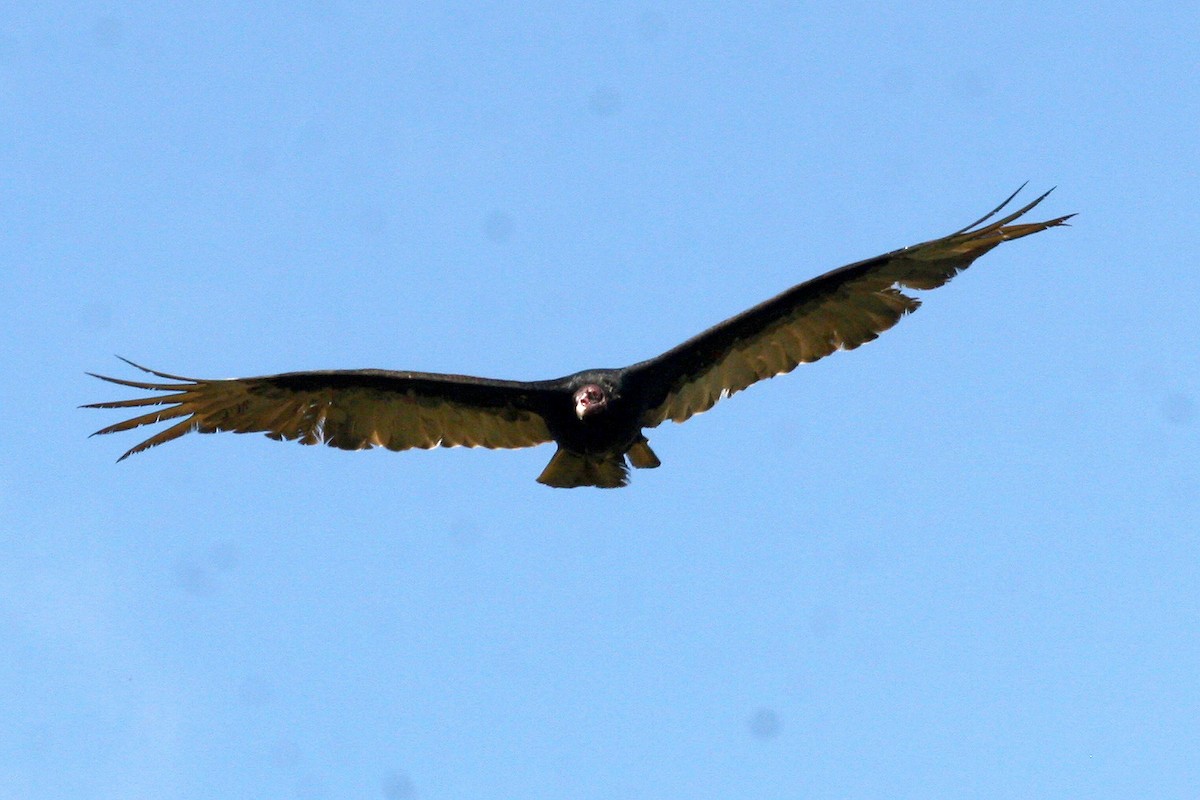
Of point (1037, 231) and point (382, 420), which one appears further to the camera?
point (382, 420)

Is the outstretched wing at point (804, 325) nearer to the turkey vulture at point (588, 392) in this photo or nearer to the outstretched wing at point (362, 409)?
the turkey vulture at point (588, 392)

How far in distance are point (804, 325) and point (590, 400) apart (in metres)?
2.15

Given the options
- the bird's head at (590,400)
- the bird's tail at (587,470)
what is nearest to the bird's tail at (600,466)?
the bird's tail at (587,470)

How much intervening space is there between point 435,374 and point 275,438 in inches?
63.5

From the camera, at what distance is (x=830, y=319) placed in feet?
50.0

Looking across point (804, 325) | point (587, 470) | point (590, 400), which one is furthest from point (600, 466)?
point (804, 325)

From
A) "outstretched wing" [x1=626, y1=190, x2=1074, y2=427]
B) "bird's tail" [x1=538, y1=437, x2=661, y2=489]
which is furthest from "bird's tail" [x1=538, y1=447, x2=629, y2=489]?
"outstretched wing" [x1=626, y1=190, x2=1074, y2=427]

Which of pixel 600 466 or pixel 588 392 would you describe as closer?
pixel 588 392

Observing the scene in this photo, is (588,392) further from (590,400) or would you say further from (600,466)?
(600,466)

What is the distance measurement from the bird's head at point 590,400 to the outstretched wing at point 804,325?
0.36m

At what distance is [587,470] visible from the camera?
15422 mm

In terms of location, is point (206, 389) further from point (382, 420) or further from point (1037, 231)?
point (1037, 231)

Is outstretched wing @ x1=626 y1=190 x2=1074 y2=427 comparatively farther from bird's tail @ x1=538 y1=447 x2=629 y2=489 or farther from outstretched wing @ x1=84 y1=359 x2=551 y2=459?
outstretched wing @ x1=84 y1=359 x2=551 y2=459

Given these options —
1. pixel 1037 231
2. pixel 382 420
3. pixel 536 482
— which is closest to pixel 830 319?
pixel 1037 231
